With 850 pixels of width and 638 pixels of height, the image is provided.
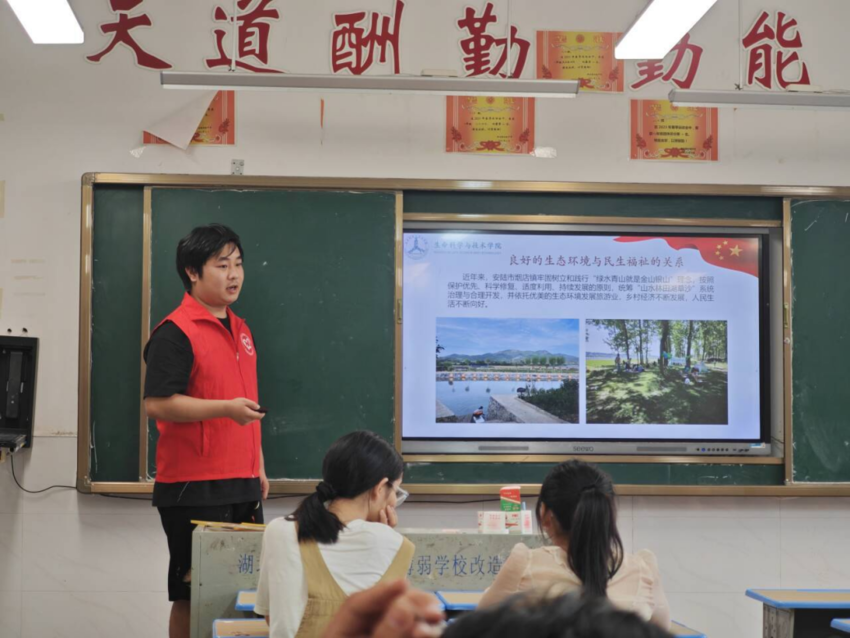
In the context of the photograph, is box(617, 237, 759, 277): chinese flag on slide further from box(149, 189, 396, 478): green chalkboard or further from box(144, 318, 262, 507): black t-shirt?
box(144, 318, 262, 507): black t-shirt

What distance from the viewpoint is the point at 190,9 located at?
3.89 m

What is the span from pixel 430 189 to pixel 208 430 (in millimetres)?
1414

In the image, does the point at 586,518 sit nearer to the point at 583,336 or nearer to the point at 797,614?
the point at 797,614

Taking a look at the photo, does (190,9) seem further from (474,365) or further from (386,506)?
(386,506)

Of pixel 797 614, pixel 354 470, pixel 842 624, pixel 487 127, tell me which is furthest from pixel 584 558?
pixel 487 127

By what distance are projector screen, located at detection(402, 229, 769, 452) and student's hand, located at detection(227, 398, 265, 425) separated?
1.09 m

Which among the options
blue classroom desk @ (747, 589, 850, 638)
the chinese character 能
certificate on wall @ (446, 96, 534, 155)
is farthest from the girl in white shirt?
the chinese character 能

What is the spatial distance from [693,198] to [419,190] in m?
1.21

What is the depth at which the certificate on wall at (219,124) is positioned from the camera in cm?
388

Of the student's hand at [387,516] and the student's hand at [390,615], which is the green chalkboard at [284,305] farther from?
the student's hand at [390,615]

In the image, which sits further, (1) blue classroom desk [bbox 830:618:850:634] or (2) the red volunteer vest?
(2) the red volunteer vest

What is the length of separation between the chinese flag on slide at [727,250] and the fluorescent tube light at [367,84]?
1055 mm

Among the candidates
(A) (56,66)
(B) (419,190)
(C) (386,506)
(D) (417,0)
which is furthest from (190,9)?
(C) (386,506)

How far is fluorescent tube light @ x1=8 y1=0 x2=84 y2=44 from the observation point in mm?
2984
